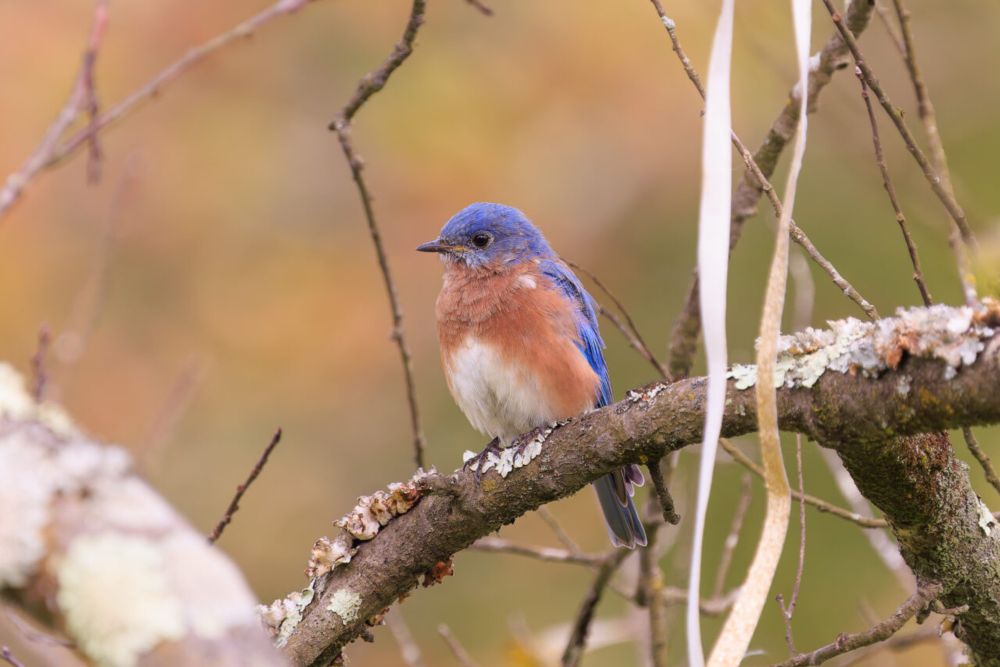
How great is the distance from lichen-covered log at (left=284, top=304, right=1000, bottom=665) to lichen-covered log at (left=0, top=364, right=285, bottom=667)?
1049 millimetres

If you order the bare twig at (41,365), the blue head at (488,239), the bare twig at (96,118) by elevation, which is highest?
the bare twig at (96,118)

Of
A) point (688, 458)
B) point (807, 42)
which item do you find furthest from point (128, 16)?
point (807, 42)

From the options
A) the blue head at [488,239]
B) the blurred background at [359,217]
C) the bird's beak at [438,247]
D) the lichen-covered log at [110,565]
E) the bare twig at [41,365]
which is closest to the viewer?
the lichen-covered log at [110,565]

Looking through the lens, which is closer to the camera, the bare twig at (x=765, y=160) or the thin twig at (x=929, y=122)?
the thin twig at (x=929, y=122)

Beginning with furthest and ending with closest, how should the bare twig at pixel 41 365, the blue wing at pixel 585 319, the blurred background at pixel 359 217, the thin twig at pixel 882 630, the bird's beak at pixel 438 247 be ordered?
the blurred background at pixel 359 217 < the bird's beak at pixel 438 247 < the blue wing at pixel 585 319 < the bare twig at pixel 41 365 < the thin twig at pixel 882 630

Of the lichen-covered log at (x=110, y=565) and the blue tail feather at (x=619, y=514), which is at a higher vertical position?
the lichen-covered log at (x=110, y=565)

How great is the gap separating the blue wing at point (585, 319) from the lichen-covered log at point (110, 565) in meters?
2.85

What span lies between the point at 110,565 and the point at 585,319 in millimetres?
3069

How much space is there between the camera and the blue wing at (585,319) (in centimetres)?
417

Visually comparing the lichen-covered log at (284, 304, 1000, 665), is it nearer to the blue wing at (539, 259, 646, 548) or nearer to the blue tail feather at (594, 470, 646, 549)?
the blue wing at (539, 259, 646, 548)

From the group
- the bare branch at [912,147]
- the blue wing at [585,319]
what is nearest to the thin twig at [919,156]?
the bare branch at [912,147]

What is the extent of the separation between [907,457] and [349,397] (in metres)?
4.72

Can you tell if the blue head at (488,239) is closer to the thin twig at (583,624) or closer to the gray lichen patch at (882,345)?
the thin twig at (583,624)

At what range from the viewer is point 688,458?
693 cm
